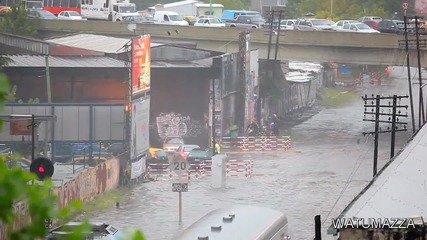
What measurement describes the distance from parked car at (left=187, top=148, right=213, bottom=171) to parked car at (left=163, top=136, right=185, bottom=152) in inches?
60.7

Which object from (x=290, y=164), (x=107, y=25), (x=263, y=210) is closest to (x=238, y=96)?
(x=290, y=164)

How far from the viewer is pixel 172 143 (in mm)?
42688

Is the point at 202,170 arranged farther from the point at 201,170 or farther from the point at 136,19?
the point at 136,19

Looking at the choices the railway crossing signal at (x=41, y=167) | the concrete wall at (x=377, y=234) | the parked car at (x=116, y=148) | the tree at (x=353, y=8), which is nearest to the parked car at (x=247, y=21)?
the tree at (x=353, y=8)

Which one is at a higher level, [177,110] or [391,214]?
[391,214]

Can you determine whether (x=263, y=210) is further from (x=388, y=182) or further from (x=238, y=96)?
(x=238, y=96)

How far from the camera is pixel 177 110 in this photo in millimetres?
45812

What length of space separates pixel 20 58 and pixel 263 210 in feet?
90.6

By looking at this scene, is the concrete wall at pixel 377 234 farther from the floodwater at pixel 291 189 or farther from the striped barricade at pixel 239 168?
the striped barricade at pixel 239 168

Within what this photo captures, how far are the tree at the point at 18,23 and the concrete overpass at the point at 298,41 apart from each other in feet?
A: 4.90

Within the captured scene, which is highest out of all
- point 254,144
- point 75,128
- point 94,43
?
point 94,43

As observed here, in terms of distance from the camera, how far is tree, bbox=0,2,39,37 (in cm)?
6103

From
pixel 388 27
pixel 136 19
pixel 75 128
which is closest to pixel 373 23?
pixel 388 27

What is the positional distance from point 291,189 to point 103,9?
38042 mm
